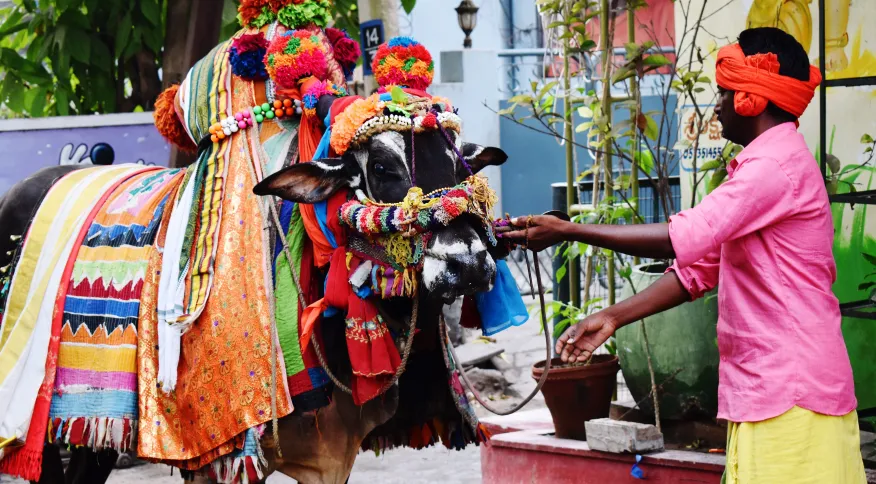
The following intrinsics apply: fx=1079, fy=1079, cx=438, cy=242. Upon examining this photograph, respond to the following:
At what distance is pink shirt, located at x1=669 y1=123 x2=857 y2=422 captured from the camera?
2.78 meters

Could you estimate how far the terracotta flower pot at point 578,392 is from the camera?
5.02m

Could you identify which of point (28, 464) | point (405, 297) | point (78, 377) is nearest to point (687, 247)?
point (405, 297)

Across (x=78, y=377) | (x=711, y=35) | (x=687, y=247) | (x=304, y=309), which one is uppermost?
(x=711, y=35)

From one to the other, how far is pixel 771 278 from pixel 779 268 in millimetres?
33

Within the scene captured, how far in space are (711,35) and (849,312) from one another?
2059mm

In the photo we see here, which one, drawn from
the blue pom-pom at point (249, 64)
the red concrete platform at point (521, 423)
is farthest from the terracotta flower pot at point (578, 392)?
the blue pom-pom at point (249, 64)

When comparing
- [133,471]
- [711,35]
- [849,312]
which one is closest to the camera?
[849,312]

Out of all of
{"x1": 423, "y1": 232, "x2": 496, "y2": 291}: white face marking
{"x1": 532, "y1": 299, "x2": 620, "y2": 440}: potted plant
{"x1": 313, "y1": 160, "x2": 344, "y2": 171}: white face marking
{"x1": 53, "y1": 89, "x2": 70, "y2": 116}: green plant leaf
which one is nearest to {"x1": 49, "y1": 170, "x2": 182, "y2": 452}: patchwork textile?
{"x1": 313, "y1": 160, "x2": 344, "y2": 171}: white face marking

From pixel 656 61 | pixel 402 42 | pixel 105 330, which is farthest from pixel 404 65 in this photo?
pixel 656 61

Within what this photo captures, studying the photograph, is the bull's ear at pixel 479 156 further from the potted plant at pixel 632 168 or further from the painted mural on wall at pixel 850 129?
the painted mural on wall at pixel 850 129

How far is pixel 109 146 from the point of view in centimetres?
682

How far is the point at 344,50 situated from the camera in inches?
156

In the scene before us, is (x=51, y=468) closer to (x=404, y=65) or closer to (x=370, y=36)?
(x=404, y=65)

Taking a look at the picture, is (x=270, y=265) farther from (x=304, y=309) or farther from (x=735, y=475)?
(x=735, y=475)
